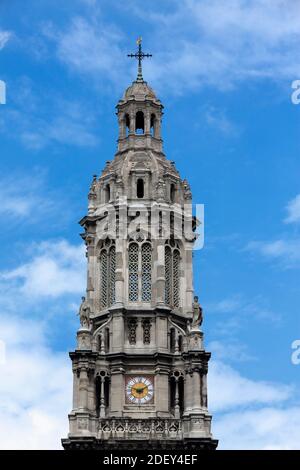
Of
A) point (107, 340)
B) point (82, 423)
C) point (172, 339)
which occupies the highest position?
point (172, 339)

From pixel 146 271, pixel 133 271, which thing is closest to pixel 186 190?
pixel 146 271

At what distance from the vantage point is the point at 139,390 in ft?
322

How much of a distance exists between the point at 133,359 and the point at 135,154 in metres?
19.2

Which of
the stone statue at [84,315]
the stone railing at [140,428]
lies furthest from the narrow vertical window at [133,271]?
the stone railing at [140,428]

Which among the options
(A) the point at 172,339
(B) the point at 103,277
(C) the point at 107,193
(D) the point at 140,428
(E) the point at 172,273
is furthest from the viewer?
(C) the point at 107,193

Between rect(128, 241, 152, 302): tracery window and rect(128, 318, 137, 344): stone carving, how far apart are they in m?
1.85

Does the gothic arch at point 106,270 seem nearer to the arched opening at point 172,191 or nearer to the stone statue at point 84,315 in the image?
the stone statue at point 84,315

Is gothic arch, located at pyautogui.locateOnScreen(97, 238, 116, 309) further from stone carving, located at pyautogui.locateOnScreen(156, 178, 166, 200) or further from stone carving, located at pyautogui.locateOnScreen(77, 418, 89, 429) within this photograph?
stone carving, located at pyautogui.locateOnScreen(77, 418, 89, 429)

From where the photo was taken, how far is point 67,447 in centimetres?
9400

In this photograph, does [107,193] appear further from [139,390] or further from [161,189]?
[139,390]

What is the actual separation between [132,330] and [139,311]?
64.1 inches

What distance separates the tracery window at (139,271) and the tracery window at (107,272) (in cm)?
146

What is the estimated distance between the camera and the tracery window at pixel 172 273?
103m
